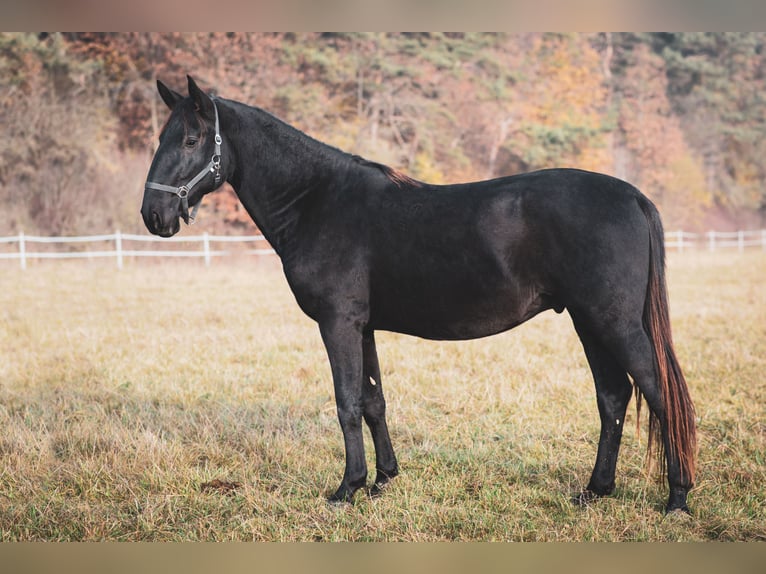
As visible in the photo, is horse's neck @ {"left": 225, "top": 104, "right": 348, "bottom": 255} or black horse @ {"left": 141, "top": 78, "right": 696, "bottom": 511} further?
horse's neck @ {"left": 225, "top": 104, "right": 348, "bottom": 255}

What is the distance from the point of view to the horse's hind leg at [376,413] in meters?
4.38

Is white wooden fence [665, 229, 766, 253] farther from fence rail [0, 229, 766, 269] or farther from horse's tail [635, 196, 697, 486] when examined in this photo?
horse's tail [635, 196, 697, 486]

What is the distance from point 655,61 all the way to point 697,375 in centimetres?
3117

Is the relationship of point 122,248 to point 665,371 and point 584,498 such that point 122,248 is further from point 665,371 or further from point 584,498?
point 665,371

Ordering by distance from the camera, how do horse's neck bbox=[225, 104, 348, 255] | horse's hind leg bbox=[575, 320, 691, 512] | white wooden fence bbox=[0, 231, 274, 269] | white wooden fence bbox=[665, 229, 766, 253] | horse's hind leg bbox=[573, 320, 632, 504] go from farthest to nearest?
white wooden fence bbox=[665, 229, 766, 253] < white wooden fence bbox=[0, 231, 274, 269] < horse's neck bbox=[225, 104, 348, 255] < horse's hind leg bbox=[573, 320, 632, 504] < horse's hind leg bbox=[575, 320, 691, 512]

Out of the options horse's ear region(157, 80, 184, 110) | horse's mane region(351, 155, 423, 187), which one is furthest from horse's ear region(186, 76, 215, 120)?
horse's mane region(351, 155, 423, 187)

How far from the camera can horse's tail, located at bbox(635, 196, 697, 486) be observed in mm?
3783

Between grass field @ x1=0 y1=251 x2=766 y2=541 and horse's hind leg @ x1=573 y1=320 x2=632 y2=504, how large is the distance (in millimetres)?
142

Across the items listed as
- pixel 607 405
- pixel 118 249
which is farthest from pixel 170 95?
pixel 118 249

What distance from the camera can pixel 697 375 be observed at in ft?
23.3

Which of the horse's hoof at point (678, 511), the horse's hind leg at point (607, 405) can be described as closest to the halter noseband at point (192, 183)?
the horse's hind leg at point (607, 405)

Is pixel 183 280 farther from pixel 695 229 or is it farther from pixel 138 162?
pixel 695 229

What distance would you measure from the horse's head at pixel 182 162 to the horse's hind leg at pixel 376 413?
4.76ft

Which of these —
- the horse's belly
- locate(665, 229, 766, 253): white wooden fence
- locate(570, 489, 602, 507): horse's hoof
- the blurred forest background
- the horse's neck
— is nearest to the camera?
the horse's belly
